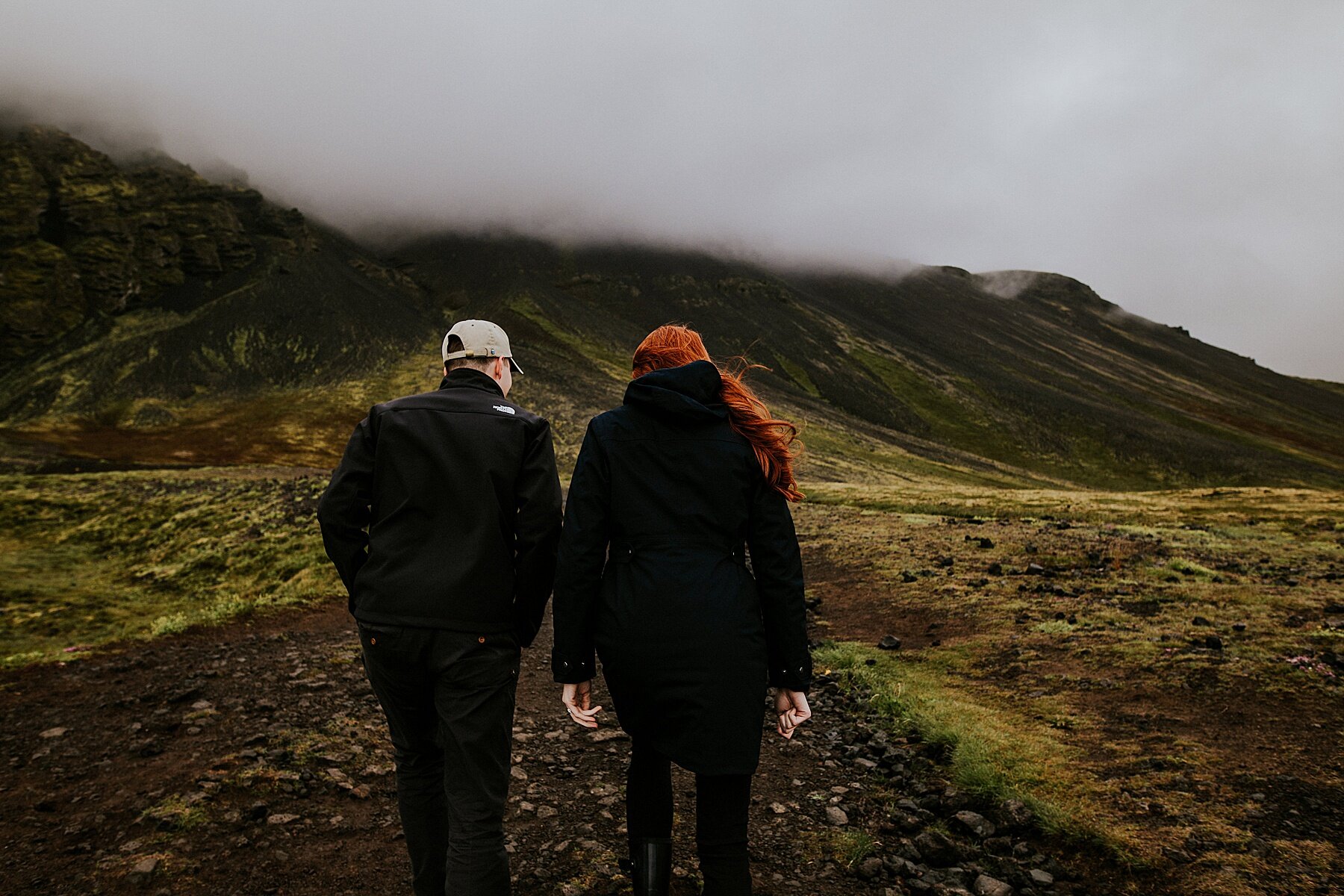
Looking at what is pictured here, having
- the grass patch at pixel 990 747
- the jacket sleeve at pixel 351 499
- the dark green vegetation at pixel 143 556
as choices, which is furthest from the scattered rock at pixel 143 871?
the dark green vegetation at pixel 143 556

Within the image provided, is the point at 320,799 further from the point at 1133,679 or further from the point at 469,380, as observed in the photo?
the point at 1133,679

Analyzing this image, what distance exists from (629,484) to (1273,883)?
18.4 ft

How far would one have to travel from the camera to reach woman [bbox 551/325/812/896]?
4020 millimetres

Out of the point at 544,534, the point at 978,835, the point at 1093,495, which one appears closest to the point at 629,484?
the point at 544,534

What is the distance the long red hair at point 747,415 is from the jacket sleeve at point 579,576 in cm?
85

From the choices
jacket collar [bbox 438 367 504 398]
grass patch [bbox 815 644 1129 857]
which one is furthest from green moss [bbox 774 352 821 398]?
jacket collar [bbox 438 367 504 398]

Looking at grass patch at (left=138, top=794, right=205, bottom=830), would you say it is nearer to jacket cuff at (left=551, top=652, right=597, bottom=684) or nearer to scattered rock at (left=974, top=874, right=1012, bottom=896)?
jacket cuff at (left=551, top=652, right=597, bottom=684)

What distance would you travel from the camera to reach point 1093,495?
143 feet

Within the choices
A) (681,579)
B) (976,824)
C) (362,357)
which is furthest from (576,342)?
(681,579)

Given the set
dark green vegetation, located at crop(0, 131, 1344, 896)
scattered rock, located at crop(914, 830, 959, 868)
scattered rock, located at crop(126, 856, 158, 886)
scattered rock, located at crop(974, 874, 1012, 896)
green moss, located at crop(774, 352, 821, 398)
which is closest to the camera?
scattered rock, located at crop(974, 874, 1012, 896)

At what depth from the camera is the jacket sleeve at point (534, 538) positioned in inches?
181

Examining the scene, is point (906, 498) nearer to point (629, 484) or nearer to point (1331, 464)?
point (629, 484)

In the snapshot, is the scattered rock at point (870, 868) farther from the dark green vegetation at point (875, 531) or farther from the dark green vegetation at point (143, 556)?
the dark green vegetation at point (143, 556)

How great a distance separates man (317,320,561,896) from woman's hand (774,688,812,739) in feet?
5.42
